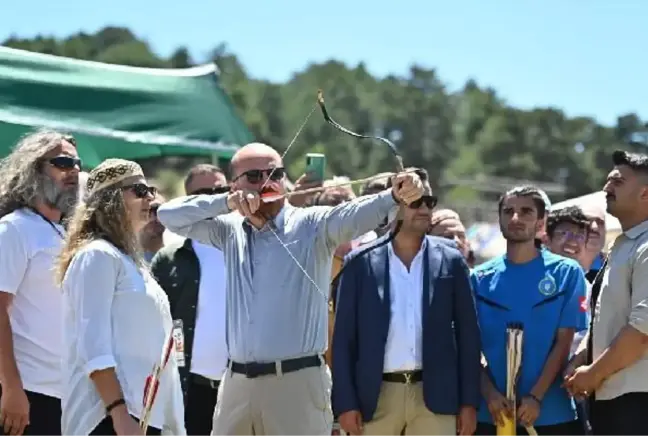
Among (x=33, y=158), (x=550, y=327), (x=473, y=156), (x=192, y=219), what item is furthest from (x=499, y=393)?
(x=473, y=156)

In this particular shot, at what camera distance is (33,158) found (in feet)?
13.8

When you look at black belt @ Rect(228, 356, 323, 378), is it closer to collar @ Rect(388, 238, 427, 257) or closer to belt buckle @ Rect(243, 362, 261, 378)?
belt buckle @ Rect(243, 362, 261, 378)

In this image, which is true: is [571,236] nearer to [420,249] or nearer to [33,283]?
[420,249]

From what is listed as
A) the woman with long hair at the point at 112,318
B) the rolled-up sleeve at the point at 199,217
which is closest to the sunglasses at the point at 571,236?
the rolled-up sleeve at the point at 199,217


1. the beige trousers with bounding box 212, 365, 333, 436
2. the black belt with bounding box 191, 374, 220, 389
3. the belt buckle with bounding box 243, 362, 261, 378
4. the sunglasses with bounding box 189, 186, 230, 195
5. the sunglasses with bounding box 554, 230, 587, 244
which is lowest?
the black belt with bounding box 191, 374, 220, 389

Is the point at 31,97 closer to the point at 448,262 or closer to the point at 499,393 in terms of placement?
the point at 448,262

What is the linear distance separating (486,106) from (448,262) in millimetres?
112434

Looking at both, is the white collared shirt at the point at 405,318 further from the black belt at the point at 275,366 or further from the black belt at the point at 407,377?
the black belt at the point at 275,366

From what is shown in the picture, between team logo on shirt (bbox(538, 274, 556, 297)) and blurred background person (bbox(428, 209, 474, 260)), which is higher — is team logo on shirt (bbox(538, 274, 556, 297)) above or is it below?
below

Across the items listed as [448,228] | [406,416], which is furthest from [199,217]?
[448,228]

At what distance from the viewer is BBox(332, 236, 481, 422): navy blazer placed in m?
4.61

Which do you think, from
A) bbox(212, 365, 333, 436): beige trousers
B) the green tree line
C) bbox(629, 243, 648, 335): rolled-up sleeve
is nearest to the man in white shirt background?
bbox(212, 365, 333, 436): beige trousers

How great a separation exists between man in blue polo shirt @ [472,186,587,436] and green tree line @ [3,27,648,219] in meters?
64.2

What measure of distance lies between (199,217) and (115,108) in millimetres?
2571
